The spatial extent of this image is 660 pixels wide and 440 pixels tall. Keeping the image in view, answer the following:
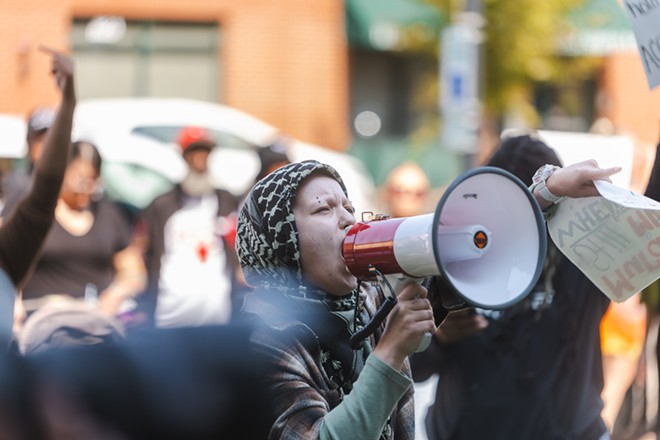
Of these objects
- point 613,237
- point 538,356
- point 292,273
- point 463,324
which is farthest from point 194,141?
point 613,237

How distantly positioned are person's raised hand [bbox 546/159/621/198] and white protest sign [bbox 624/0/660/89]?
607 mm

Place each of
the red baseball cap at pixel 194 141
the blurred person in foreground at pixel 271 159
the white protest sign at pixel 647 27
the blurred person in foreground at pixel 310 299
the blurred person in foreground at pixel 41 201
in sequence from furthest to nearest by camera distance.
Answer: the red baseball cap at pixel 194 141 < the blurred person in foreground at pixel 271 159 < the blurred person in foreground at pixel 41 201 < the white protest sign at pixel 647 27 < the blurred person in foreground at pixel 310 299

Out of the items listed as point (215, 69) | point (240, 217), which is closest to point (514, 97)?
point (215, 69)

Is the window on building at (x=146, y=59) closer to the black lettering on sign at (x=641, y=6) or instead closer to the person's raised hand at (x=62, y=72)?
the person's raised hand at (x=62, y=72)

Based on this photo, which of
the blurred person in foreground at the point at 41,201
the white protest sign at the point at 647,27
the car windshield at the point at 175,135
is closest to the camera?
the white protest sign at the point at 647,27

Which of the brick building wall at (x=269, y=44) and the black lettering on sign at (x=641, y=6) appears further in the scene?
the brick building wall at (x=269, y=44)

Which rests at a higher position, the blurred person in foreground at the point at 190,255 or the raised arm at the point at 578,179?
the raised arm at the point at 578,179

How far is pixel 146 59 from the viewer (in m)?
17.9

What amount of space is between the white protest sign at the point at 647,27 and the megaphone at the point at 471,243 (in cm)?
84

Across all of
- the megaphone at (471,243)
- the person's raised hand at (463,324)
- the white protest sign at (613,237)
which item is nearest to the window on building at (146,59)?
the person's raised hand at (463,324)

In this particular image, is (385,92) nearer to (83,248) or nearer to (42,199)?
(83,248)

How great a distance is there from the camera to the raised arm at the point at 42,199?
12.7 ft

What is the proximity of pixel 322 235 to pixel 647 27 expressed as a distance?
1.10m

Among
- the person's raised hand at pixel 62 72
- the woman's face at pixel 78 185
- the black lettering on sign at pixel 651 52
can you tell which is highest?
the black lettering on sign at pixel 651 52
